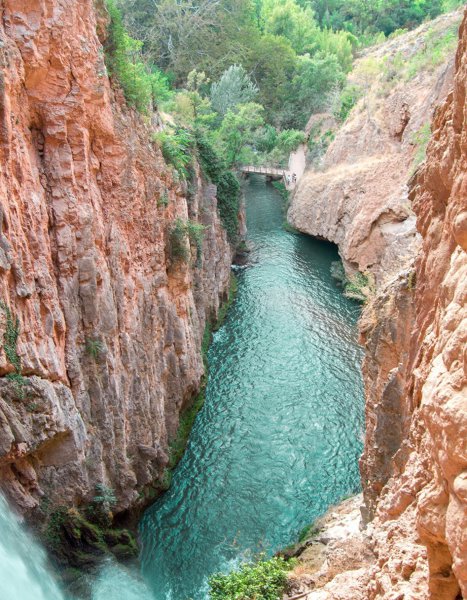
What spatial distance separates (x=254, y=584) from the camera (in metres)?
13.1

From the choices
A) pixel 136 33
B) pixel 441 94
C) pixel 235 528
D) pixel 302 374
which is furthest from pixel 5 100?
pixel 136 33

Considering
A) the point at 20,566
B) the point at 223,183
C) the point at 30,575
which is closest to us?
the point at 20,566

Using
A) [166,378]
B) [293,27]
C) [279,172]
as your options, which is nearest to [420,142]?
[279,172]

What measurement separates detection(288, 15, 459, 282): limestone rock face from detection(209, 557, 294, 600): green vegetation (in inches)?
855

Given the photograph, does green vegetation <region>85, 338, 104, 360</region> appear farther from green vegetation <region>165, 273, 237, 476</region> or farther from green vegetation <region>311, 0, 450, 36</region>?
green vegetation <region>311, 0, 450, 36</region>

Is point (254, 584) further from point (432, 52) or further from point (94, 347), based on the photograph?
point (432, 52)

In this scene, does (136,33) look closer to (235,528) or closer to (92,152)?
(92,152)

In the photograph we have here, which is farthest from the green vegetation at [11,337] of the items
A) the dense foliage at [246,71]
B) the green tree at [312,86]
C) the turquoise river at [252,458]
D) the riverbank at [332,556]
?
the green tree at [312,86]

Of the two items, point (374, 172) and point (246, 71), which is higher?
point (246, 71)

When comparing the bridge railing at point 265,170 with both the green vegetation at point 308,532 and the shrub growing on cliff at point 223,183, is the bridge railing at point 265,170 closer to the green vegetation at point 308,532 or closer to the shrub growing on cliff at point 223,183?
the shrub growing on cliff at point 223,183

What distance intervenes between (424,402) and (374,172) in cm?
3400

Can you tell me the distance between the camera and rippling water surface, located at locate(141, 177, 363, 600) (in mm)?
17984

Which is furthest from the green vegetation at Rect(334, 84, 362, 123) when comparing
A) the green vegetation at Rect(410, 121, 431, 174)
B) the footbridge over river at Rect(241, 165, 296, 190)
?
the green vegetation at Rect(410, 121, 431, 174)

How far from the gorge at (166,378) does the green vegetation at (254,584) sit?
63cm
